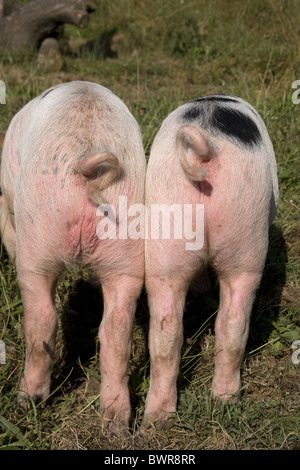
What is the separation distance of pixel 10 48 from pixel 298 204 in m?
3.83

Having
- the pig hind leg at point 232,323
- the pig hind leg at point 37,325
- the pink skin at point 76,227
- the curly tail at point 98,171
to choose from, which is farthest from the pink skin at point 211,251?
the pig hind leg at point 37,325

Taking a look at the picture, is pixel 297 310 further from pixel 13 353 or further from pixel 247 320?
pixel 13 353

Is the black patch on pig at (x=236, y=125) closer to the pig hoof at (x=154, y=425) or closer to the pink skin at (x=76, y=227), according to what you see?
the pink skin at (x=76, y=227)

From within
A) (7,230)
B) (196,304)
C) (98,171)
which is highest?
(98,171)

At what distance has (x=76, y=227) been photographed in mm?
2758

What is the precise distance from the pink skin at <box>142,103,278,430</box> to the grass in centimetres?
20

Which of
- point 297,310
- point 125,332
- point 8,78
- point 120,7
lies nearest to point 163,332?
point 125,332

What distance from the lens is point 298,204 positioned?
466 cm

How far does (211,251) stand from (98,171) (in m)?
0.61

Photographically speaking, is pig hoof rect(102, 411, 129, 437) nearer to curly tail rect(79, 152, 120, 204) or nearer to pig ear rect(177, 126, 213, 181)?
curly tail rect(79, 152, 120, 204)

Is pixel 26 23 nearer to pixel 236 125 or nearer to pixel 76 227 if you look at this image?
pixel 236 125

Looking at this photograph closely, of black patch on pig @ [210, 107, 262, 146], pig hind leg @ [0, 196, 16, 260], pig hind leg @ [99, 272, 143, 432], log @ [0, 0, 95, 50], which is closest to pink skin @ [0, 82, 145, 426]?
pig hind leg @ [99, 272, 143, 432]

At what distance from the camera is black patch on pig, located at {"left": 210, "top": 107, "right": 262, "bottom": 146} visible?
289 cm

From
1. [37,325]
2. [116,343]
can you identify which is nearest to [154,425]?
[116,343]
